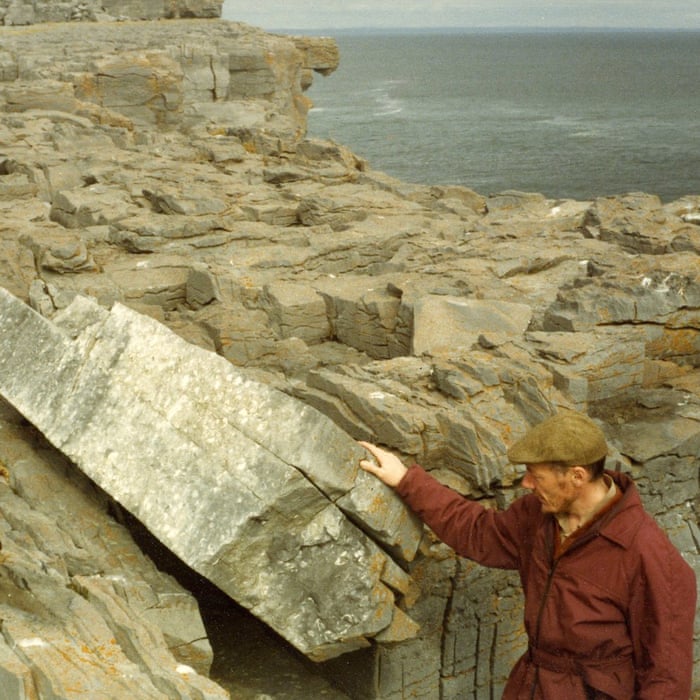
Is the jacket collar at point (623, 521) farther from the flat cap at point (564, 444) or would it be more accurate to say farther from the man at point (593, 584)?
the flat cap at point (564, 444)

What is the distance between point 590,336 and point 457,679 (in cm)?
272

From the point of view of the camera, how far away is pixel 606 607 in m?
4.85

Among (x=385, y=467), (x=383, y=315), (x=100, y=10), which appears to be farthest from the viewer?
(x=100, y=10)

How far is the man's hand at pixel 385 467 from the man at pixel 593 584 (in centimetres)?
84

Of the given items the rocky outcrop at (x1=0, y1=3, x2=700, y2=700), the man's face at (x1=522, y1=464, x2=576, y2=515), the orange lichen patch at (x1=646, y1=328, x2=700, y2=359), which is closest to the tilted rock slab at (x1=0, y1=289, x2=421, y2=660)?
the rocky outcrop at (x1=0, y1=3, x2=700, y2=700)

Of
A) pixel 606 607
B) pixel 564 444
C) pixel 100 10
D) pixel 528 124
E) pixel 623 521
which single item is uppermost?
pixel 100 10

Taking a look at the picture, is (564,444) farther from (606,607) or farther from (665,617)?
(665,617)

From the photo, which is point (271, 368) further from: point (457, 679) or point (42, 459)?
point (457, 679)

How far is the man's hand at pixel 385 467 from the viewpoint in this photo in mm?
5777

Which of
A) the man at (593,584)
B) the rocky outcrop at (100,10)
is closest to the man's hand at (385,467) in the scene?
the man at (593,584)

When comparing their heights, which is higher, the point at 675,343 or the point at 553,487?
the point at 553,487

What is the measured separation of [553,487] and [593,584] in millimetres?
466

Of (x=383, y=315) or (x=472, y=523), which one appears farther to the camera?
(x=383, y=315)

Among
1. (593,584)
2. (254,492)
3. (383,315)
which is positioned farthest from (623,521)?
(383,315)
